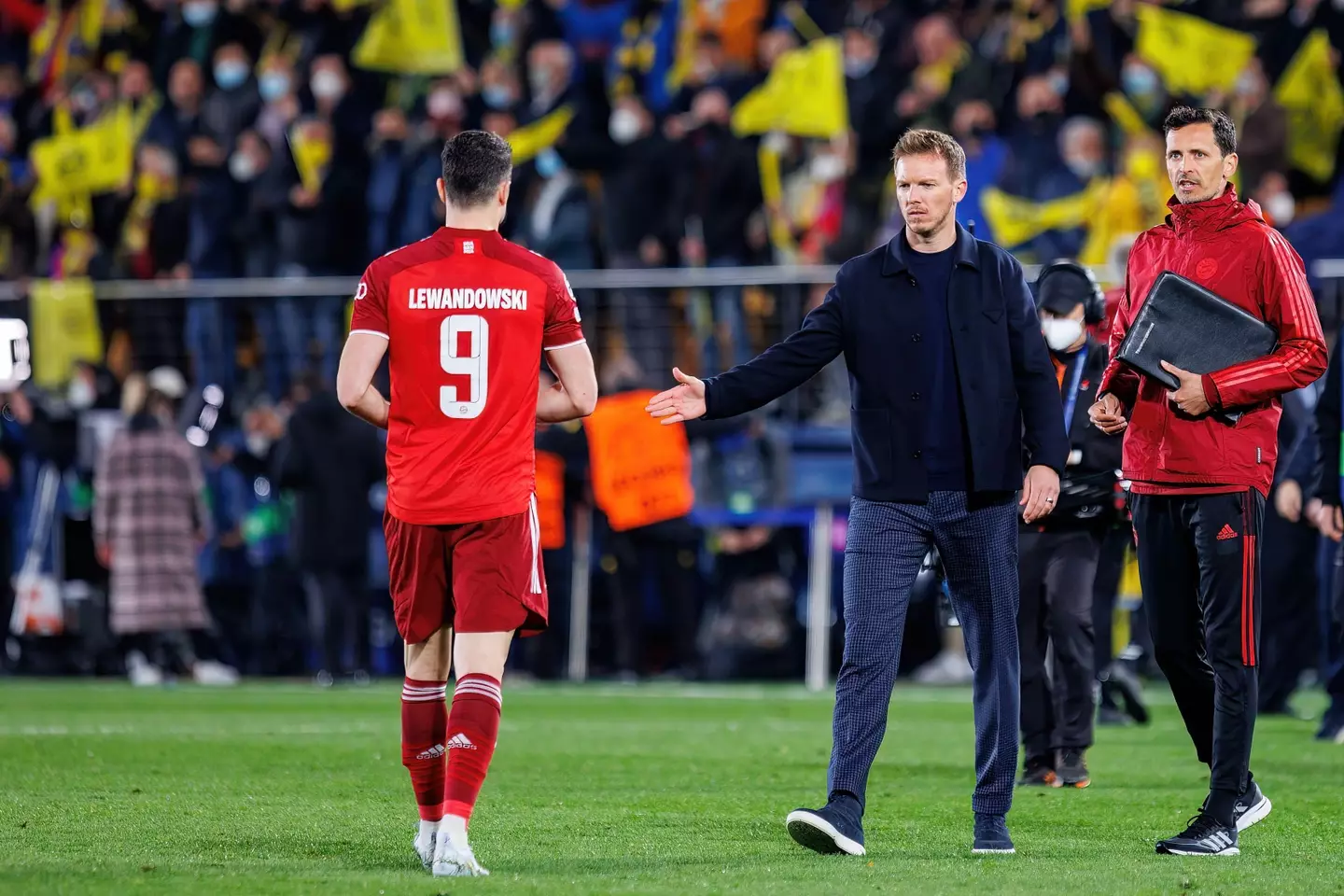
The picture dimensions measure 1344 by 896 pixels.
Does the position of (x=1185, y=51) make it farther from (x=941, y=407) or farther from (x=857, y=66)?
(x=941, y=407)

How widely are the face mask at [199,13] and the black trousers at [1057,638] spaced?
14.2 metres

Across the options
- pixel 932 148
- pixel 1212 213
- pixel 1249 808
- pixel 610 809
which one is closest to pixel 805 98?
pixel 610 809

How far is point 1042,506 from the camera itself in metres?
6.62

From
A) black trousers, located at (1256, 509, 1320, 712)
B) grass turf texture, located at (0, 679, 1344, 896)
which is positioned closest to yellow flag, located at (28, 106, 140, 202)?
grass turf texture, located at (0, 679, 1344, 896)

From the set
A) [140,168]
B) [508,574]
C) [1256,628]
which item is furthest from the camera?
[140,168]

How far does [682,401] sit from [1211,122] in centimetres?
186

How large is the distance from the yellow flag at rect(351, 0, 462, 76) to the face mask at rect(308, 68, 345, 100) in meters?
0.32

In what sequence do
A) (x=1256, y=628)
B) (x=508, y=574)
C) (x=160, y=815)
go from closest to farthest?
(x=508, y=574) < (x=1256, y=628) < (x=160, y=815)

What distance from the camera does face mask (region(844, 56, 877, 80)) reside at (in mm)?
18109

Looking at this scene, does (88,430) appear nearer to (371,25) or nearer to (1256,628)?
(371,25)

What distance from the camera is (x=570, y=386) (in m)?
6.59

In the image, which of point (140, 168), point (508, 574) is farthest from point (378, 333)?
point (140, 168)

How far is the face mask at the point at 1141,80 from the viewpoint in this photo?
1675cm

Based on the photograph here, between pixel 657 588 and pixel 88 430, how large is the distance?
4.89 metres
